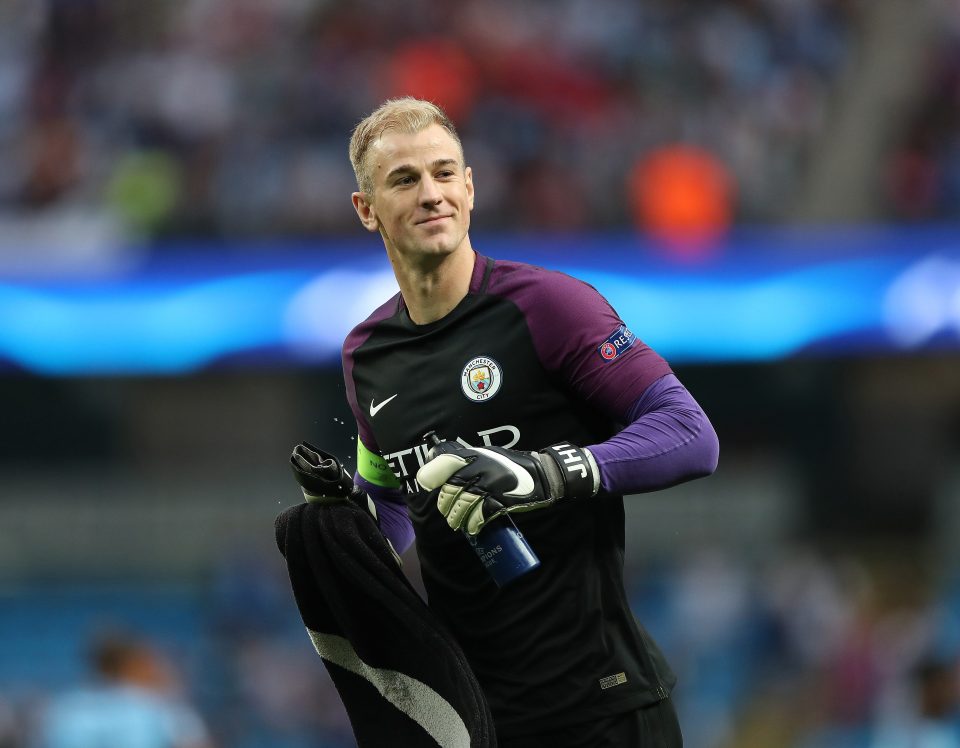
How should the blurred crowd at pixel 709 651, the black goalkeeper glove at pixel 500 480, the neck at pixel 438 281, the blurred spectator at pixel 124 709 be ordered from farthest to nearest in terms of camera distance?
the blurred crowd at pixel 709 651 < the blurred spectator at pixel 124 709 < the neck at pixel 438 281 < the black goalkeeper glove at pixel 500 480

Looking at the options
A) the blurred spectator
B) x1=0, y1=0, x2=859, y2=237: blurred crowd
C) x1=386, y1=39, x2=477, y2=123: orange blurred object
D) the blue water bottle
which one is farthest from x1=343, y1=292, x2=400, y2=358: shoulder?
x1=386, y1=39, x2=477, y2=123: orange blurred object

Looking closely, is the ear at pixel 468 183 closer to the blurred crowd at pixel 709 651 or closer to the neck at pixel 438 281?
the neck at pixel 438 281

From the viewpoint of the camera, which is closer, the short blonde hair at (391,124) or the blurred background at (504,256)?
the short blonde hair at (391,124)

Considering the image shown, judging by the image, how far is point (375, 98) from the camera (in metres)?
11.6

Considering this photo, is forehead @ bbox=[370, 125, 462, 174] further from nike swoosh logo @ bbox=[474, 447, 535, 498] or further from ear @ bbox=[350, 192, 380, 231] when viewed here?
nike swoosh logo @ bbox=[474, 447, 535, 498]

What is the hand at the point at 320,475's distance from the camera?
10.2 ft

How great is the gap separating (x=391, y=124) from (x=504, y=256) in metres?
7.33

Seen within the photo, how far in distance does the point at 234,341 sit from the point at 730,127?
399cm

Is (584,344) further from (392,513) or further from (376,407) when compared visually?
(392,513)

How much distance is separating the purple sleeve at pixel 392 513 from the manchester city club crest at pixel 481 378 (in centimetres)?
41

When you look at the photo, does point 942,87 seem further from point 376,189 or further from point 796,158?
point 376,189

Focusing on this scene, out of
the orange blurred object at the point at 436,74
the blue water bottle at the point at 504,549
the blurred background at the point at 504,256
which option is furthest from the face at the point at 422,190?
the orange blurred object at the point at 436,74

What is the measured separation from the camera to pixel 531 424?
3125 mm

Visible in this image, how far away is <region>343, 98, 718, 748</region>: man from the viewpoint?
121 inches
